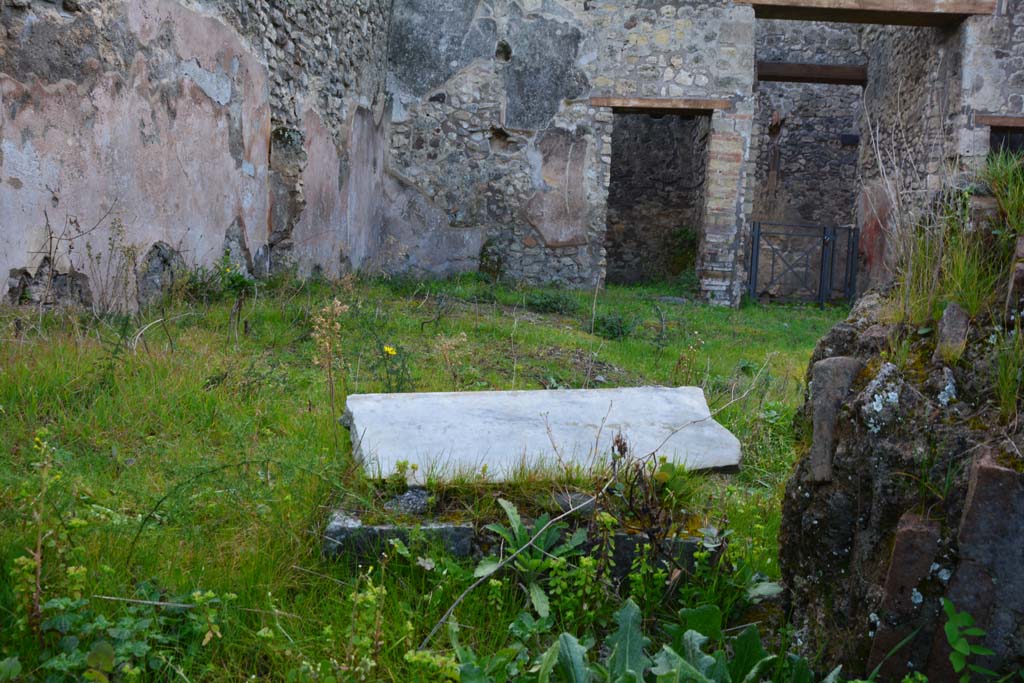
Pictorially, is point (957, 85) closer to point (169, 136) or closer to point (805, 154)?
point (805, 154)

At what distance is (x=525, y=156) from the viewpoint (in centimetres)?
950

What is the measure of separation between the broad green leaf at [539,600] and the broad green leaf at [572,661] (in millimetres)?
250

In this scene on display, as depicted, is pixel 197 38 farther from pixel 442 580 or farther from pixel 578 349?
pixel 442 580

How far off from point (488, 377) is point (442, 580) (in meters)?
2.26

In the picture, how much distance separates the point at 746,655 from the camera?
1614mm

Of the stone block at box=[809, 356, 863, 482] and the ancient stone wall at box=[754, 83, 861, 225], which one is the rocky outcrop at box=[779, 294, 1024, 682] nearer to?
the stone block at box=[809, 356, 863, 482]

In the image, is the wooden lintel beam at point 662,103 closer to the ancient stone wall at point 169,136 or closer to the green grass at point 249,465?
the ancient stone wall at point 169,136

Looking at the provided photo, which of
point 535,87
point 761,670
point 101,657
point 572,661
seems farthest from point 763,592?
point 535,87

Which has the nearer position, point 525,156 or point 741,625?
point 741,625

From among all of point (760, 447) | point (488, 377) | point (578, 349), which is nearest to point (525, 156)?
point (578, 349)

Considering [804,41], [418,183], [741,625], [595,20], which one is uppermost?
[804,41]

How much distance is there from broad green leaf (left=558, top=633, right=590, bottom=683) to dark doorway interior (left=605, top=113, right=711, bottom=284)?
505 inches

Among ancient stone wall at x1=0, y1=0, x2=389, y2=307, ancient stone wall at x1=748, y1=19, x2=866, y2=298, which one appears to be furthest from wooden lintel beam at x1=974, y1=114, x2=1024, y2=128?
ancient stone wall at x1=0, y1=0, x2=389, y2=307

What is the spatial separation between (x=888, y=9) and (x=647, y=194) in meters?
6.19
